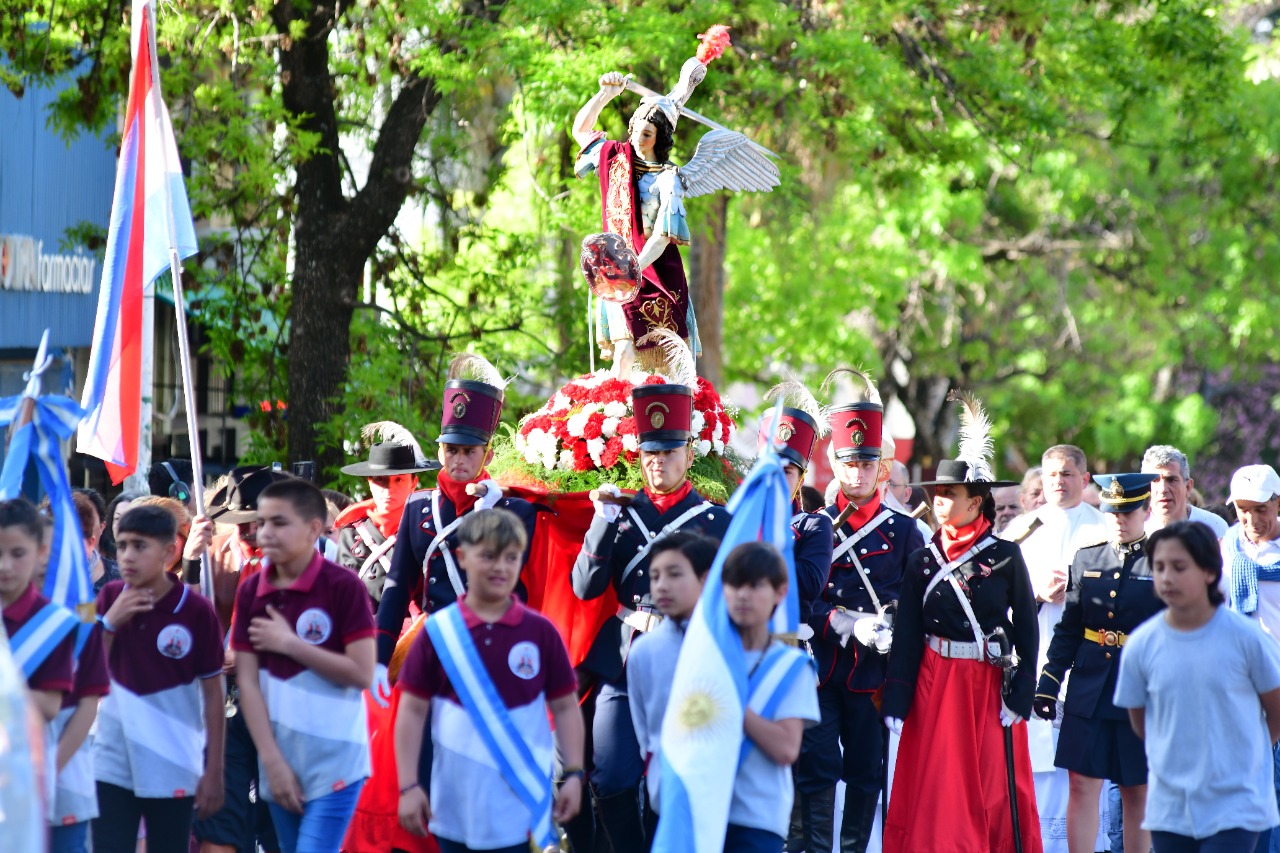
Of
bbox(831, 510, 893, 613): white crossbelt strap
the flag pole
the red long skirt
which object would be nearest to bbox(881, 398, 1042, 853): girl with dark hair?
the red long skirt

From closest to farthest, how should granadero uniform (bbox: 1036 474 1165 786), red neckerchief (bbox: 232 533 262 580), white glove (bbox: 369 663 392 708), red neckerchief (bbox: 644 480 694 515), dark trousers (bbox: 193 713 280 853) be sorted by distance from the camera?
dark trousers (bbox: 193 713 280 853) → red neckerchief (bbox: 644 480 694 515) → white glove (bbox: 369 663 392 708) → red neckerchief (bbox: 232 533 262 580) → granadero uniform (bbox: 1036 474 1165 786)

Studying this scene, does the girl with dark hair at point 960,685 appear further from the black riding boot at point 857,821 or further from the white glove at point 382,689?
the white glove at point 382,689

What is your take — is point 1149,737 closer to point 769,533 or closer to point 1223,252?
point 769,533

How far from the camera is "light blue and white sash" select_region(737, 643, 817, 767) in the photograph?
18.3ft

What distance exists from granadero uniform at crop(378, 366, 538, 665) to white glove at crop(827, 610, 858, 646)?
1555 millimetres

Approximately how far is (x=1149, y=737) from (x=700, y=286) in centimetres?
1274

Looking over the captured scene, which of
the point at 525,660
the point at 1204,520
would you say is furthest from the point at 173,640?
the point at 1204,520

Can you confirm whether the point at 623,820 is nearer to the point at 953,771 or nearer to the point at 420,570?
the point at 420,570

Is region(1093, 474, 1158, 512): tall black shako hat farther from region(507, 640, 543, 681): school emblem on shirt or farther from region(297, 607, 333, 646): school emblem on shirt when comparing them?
region(297, 607, 333, 646): school emblem on shirt

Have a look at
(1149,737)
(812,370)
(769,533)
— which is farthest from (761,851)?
(812,370)

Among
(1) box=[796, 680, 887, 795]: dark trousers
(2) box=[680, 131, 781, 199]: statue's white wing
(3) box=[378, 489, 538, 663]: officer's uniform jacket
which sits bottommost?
(1) box=[796, 680, 887, 795]: dark trousers

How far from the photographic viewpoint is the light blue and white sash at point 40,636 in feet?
17.7

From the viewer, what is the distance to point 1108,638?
26.6 ft

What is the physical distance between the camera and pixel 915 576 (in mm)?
7820
